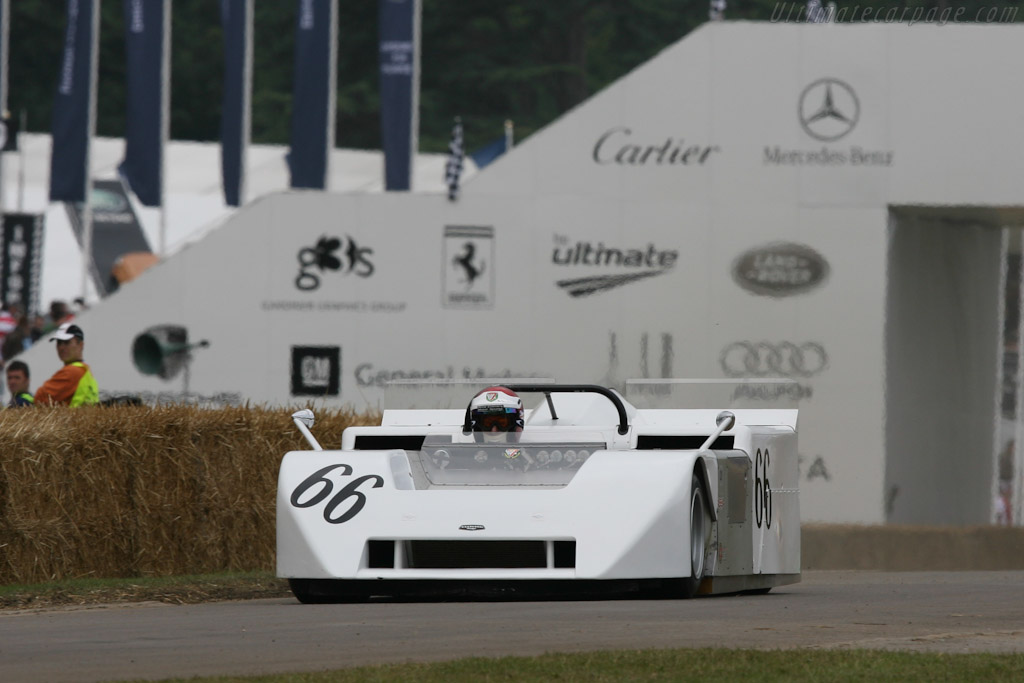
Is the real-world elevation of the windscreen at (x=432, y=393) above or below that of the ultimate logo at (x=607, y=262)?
below

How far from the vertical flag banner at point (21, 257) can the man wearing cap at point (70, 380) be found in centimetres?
2210

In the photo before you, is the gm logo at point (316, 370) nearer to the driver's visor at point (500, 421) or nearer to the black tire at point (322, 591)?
the driver's visor at point (500, 421)

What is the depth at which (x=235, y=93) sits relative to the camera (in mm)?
38344

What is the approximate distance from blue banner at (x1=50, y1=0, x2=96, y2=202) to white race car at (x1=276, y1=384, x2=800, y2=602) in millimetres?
26977

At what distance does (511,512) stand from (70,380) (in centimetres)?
559

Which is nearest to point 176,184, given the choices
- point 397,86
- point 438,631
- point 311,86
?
point 311,86

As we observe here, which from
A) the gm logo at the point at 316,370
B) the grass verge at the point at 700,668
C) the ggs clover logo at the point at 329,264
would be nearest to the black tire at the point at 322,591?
the grass verge at the point at 700,668

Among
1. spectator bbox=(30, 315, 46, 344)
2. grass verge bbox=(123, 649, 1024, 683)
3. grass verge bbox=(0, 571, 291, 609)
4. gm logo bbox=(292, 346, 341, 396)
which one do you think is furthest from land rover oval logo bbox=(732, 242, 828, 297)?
grass verge bbox=(123, 649, 1024, 683)

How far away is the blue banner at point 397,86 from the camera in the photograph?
116 feet

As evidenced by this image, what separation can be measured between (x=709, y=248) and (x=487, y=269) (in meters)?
2.79

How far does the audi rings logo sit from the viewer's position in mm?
25703

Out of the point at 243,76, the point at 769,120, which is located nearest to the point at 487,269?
the point at 769,120

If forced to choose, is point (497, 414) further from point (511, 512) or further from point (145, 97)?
point (145, 97)

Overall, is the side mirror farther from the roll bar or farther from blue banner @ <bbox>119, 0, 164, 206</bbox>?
blue banner @ <bbox>119, 0, 164, 206</bbox>
